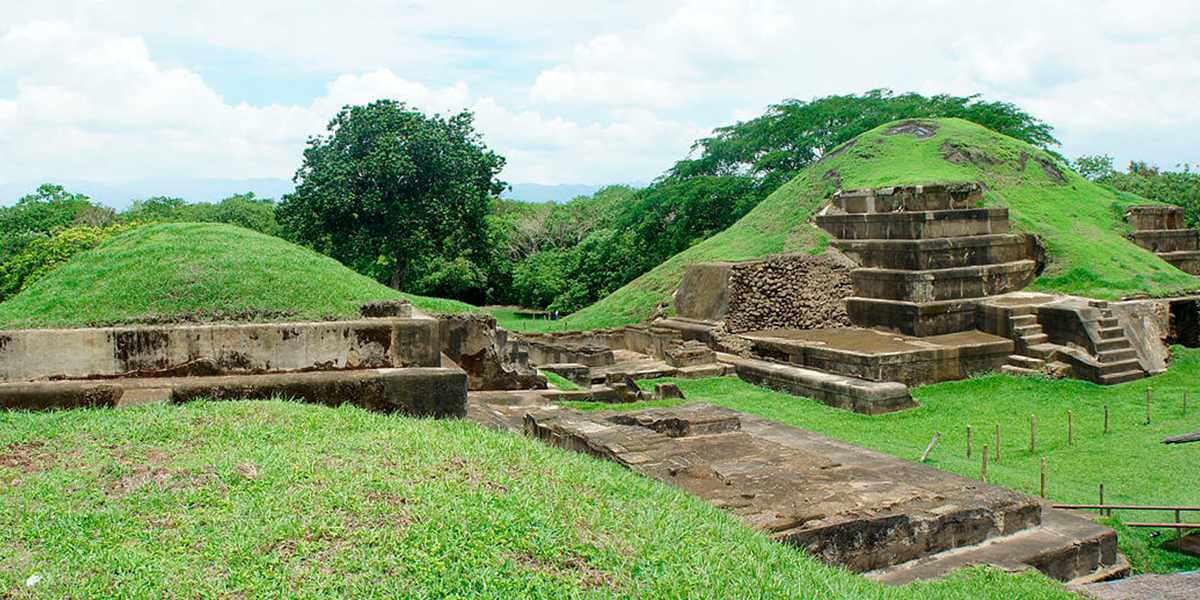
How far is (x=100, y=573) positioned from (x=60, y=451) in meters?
1.54

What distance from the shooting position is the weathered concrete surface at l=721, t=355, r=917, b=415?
12.3 metres

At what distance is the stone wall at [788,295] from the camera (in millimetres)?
17188

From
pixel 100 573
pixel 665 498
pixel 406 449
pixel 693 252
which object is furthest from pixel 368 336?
pixel 693 252

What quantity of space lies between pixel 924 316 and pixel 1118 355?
3045 mm

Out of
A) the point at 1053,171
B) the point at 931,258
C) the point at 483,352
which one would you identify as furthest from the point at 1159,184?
the point at 483,352

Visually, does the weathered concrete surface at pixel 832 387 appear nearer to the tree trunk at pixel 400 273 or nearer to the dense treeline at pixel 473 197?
the dense treeline at pixel 473 197

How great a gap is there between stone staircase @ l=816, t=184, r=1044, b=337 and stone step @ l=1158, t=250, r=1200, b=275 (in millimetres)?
4226

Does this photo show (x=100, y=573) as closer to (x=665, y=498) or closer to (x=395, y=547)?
(x=395, y=547)

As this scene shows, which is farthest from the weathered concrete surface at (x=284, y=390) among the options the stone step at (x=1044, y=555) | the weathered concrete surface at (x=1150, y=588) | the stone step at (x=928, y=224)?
the stone step at (x=928, y=224)

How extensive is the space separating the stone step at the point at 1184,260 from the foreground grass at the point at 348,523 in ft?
58.5

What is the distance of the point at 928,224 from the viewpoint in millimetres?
16109

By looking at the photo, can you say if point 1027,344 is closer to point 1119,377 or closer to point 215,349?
point 1119,377

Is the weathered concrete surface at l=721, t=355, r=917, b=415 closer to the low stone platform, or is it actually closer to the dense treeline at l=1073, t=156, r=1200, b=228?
the low stone platform

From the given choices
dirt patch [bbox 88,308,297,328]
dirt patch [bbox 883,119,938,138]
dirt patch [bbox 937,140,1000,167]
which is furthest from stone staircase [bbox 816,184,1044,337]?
dirt patch [bbox 88,308,297,328]
